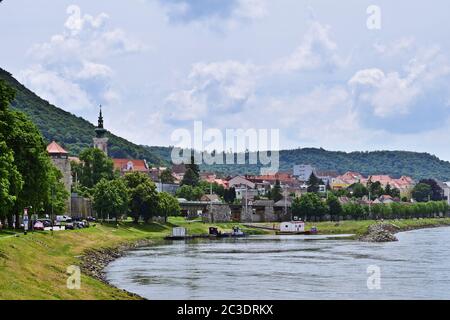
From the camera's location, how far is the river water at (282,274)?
204 ft

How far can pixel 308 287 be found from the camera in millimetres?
65875

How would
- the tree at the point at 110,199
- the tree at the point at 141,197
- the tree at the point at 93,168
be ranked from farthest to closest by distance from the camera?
the tree at the point at 93,168, the tree at the point at 141,197, the tree at the point at 110,199

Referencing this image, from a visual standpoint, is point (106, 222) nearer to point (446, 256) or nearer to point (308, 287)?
point (446, 256)

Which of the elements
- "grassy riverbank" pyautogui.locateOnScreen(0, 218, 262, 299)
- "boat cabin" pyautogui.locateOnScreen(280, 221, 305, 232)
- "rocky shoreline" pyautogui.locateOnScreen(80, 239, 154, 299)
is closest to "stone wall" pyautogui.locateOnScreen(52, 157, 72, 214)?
"grassy riverbank" pyautogui.locateOnScreen(0, 218, 262, 299)

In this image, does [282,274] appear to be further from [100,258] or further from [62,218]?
[62,218]

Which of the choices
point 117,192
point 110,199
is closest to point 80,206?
point 117,192

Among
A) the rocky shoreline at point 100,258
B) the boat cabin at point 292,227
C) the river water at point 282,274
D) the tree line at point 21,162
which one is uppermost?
the tree line at point 21,162

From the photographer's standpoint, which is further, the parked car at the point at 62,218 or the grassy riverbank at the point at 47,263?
the parked car at the point at 62,218

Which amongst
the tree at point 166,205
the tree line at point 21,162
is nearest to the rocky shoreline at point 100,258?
the tree line at point 21,162

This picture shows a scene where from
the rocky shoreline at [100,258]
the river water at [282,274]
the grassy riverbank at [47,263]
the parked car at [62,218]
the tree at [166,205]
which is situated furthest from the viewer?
the tree at [166,205]

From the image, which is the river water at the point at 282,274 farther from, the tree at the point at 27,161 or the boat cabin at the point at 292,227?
the boat cabin at the point at 292,227

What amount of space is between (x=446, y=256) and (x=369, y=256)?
9852 mm

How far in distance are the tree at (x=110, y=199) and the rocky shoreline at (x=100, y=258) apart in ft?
74.5
